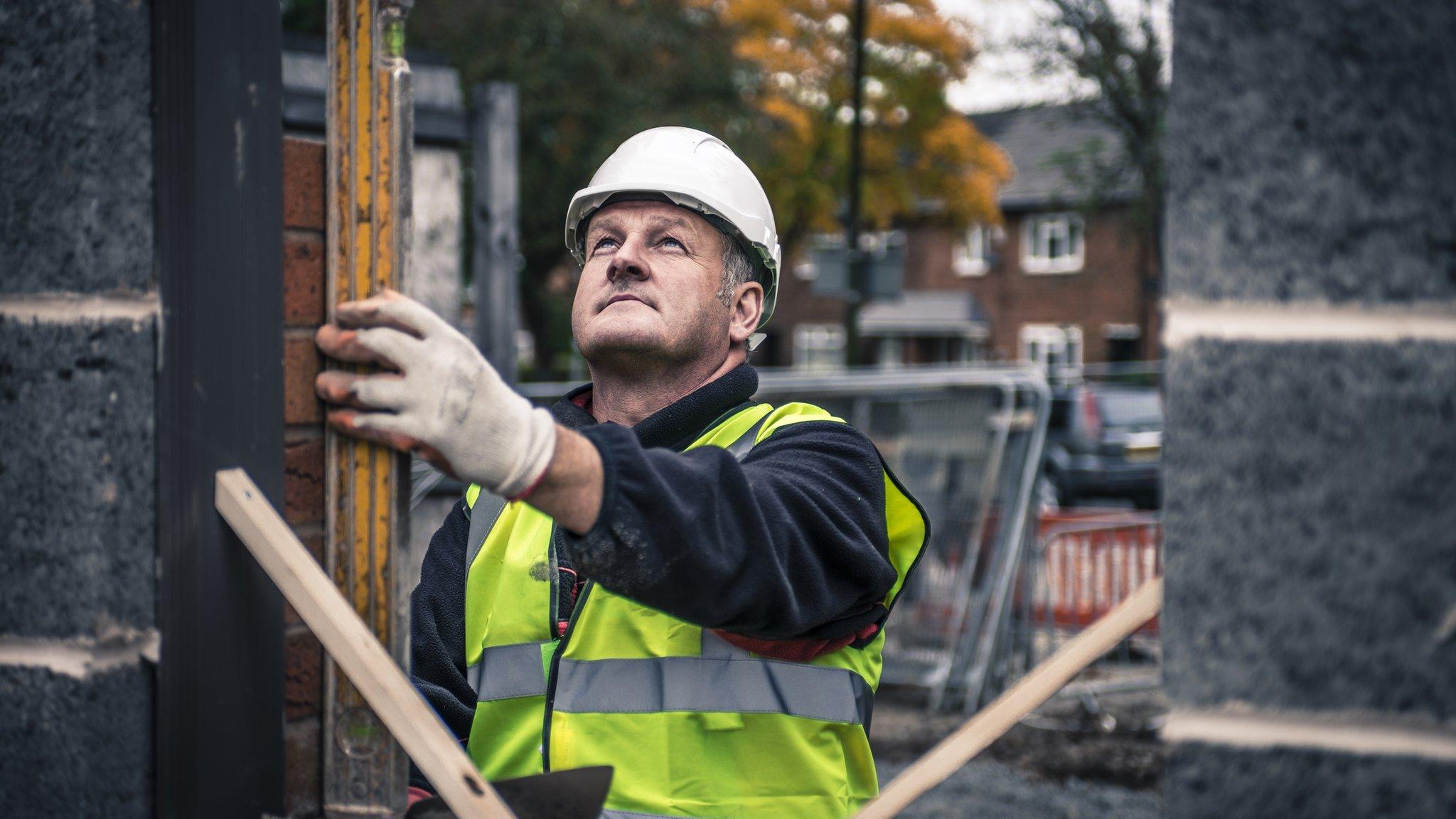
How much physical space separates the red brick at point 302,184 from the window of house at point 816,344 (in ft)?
114

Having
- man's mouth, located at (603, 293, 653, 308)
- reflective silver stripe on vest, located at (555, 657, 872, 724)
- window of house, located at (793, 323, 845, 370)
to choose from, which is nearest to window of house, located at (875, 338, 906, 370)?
window of house, located at (793, 323, 845, 370)

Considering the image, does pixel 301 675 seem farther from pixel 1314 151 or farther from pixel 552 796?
pixel 1314 151

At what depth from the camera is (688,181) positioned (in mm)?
2637

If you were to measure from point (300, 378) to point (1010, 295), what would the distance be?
33.1 m

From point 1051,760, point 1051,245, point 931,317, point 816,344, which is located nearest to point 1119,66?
point 1051,760

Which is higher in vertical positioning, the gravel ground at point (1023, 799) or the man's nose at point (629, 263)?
the man's nose at point (629, 263)

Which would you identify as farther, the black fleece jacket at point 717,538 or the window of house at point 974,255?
the window of house at point 974,255

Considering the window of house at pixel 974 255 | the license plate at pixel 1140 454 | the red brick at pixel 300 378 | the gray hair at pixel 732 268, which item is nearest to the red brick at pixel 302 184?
the red brick at pixel 300 378

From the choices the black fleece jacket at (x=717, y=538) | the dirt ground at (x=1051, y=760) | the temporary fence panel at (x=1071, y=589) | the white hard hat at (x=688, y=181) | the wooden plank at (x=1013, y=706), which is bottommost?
the dirt ground at (x=1051, y=760)

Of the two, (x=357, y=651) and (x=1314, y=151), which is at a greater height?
(x=1314, y=151)

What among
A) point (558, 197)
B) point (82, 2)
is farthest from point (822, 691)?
point (558, 197)

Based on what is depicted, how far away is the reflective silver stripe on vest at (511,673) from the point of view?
2301 mm

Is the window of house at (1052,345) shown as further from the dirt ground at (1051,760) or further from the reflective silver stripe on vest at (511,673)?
the reflective silver stripe on vest at (511,673)

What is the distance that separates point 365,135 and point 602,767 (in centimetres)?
87
